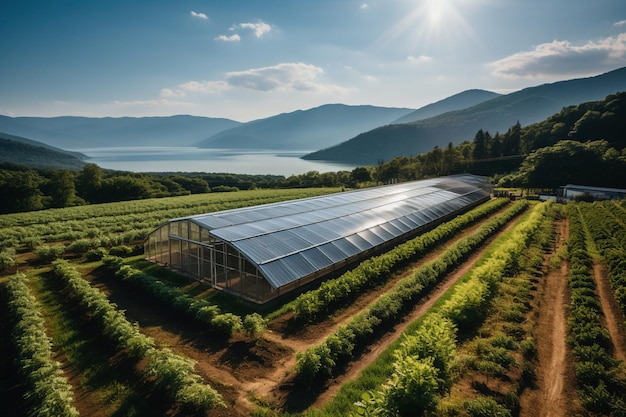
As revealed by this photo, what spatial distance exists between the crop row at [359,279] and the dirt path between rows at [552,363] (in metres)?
8.35

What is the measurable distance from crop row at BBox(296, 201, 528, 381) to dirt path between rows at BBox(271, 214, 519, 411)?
390mm

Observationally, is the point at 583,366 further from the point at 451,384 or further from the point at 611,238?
the point at 611,238

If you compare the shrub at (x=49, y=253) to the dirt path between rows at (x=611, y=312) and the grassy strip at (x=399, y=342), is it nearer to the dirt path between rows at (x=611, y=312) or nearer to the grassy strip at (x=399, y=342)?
the grassy strip at (x=399, y=342)

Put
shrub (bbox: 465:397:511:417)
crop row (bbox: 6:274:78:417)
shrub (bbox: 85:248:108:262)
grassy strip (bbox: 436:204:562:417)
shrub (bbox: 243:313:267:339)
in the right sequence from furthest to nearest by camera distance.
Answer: shrub (bbox: 85:248:108:262) → shrub (bbox: 243:313:267:339) → grassy strip (bbox: 436:204:562:417) → crop row (bbox: 6:274:78:417) → shrub (bbox: 465:397:511:417)

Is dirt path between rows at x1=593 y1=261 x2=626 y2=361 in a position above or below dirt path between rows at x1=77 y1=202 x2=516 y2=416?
above

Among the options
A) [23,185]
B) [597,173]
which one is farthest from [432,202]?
[23,185]

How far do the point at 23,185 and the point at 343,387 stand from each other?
74.3 m

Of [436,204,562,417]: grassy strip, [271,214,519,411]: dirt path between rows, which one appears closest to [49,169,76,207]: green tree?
[271,214,519,411]: dirt path between rows

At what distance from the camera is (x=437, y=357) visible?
1068cm

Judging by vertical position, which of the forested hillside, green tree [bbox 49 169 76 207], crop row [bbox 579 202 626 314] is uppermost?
the forested hillside

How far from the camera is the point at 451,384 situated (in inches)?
432

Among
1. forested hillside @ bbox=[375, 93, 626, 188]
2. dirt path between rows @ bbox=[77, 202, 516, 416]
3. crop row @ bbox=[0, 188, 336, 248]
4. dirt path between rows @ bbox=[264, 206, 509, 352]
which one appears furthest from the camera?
forested hillside @ bbox=[375, 93, 626, 188]

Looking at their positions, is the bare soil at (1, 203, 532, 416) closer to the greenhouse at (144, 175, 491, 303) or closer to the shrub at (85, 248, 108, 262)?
the greenhouse at (144, 175, 491, 303)

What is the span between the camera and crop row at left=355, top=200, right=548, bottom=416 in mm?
8859
